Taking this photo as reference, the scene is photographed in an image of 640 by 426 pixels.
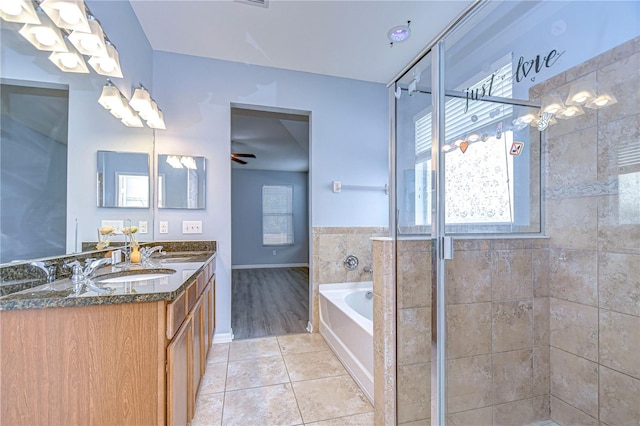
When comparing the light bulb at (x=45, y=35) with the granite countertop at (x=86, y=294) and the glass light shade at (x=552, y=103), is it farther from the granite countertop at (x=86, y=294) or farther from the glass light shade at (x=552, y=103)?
the glass light shade at (x=552, y=103)

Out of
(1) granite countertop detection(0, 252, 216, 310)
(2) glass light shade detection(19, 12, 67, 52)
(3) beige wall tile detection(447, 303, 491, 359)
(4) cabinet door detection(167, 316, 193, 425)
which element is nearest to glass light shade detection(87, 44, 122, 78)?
(2) glass light shade detection(19, 12, 67, 52)

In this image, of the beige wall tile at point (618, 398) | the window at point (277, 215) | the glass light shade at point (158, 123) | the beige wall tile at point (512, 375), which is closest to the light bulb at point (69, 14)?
the glass light shade at point (158, 123)

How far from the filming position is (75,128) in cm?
154

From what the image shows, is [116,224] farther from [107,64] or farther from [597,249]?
[597,249]

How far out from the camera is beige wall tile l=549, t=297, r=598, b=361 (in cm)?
150

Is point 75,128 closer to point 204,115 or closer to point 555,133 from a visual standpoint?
point 204,115

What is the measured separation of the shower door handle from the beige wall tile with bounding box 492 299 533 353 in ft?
1.57

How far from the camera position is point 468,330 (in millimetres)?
1519

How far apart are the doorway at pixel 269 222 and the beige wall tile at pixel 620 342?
2.36 meters

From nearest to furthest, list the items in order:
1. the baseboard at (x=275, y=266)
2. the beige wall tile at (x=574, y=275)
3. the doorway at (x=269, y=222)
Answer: the beige wall tile at (x=574, y=275)
the doorway at (x=269, y=222)
the baseboard at (x=275, y=266)

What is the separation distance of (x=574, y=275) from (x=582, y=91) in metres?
1.05

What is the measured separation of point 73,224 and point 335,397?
1.92 metres

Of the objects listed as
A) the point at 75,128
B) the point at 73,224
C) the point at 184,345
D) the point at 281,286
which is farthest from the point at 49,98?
the point at 281,286

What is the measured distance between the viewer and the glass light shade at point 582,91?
1497 millimetres
